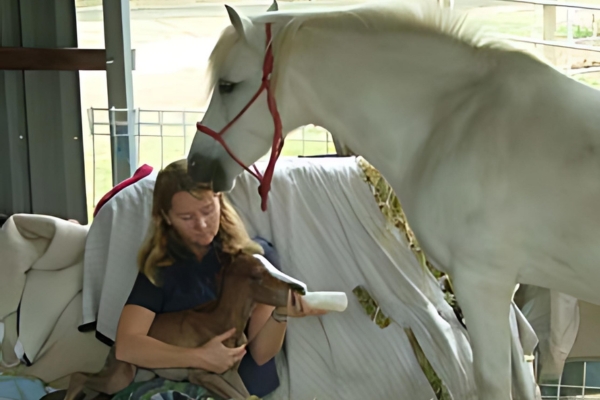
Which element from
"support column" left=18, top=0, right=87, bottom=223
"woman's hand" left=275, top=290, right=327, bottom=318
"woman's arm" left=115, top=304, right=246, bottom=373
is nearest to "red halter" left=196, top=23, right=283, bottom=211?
"woman's hand" left=275, top=290, right=327, bottom=318

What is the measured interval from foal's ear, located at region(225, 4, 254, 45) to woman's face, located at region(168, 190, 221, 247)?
44 centimetres

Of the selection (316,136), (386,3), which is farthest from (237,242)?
(386,3)

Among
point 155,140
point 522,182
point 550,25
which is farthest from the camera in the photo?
point 155,140

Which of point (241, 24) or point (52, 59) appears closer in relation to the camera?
point (241, 24)

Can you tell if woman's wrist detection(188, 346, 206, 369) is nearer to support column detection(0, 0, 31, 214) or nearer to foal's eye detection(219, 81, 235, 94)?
foal's eye detection(219, 81, 235, 94)

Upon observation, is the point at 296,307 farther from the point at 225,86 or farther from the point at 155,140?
the point at 155,140

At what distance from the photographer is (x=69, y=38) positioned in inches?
66.4

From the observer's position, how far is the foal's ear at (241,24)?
2.77 feet

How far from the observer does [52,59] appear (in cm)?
165

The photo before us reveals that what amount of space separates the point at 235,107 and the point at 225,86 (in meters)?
0.03

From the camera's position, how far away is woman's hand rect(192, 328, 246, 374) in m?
1.27

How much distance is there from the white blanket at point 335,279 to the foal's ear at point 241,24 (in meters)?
0.54

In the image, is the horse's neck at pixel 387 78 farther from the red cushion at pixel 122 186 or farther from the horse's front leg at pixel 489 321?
the red cushion at pixel 122 186

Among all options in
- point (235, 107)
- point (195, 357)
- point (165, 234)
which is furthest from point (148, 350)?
point (235, 107)
